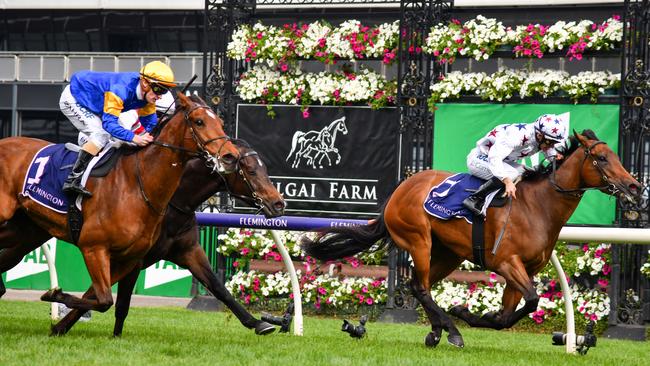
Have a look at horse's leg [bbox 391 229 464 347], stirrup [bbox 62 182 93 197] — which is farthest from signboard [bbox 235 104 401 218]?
stirrup [bbox 62 182 93 197]

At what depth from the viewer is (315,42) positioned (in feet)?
39.4

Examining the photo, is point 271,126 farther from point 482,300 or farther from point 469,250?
point 469,250

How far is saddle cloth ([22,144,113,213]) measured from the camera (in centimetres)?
714

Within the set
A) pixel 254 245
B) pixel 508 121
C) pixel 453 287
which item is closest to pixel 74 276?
pixel 254 245

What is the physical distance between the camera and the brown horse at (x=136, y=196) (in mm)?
6848

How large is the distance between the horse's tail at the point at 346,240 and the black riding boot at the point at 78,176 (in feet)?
6.97

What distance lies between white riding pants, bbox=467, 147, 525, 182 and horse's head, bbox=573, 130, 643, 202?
46 cm

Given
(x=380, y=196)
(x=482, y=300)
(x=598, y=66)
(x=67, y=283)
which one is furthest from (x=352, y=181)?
(x=598, y=66)

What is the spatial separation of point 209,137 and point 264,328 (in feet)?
4.43

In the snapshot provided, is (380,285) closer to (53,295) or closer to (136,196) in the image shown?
(136,196)

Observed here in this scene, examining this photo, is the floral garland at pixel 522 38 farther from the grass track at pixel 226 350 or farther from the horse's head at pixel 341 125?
the grass track at pixel 226 350

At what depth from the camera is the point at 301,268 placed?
1220cm

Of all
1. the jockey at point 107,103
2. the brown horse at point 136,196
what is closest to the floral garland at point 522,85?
the jockey at point 107,103

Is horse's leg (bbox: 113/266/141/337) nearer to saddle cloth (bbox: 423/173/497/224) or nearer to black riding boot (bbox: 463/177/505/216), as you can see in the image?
saddle cloth (bbox: 423/173/497/224)
